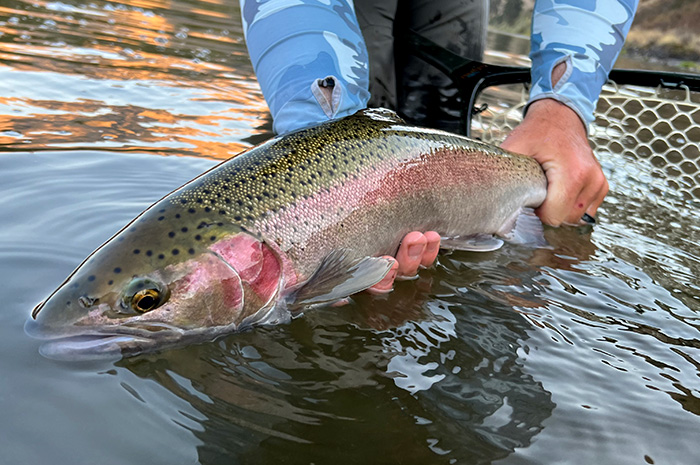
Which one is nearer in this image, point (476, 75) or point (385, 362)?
point (385, 362)

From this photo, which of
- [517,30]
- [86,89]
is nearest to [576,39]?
[86,89]

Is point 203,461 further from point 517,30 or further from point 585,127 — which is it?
point 517,30

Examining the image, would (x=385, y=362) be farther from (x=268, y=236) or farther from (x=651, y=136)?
(x=651, y=136)

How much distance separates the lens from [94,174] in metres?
3.35

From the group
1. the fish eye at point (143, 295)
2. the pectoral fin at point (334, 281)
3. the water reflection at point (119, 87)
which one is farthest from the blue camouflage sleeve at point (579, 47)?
the fish eye at point (143, 295)

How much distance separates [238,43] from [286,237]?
859cm

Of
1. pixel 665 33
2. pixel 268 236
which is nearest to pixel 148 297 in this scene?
pixel 268 236

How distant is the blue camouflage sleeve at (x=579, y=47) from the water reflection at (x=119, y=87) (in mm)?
2172

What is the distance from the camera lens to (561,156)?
3.01 metres

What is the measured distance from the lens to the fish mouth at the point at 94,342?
5.76ft

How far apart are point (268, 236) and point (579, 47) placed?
7.03 ft

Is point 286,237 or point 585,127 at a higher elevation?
point 585,127

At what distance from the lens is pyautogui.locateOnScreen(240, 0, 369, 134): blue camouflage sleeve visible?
2553 millimetres

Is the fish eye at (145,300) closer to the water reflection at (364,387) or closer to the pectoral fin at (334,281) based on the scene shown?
the water reflection at (364,387)
